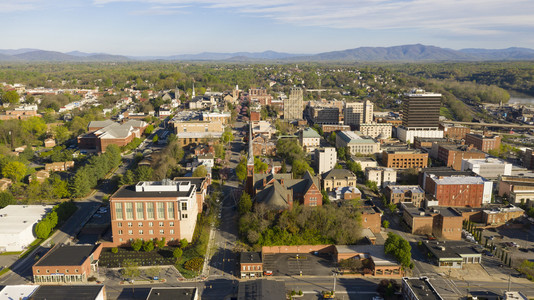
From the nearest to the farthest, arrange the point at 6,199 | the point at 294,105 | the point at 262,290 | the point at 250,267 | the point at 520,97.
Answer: the point at 262,290
the point at 250,267
the point at 6,199
the point at 294,105
the point at 520,97

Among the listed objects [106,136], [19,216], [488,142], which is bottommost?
[19,216]

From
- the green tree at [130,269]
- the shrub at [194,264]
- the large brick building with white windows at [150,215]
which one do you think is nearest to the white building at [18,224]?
the large brick building with white windows at [150,215]

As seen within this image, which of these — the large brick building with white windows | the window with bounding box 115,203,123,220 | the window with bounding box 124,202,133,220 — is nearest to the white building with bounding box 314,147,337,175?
the large brick building with white windows

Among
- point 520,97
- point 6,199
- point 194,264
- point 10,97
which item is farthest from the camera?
point 520,97

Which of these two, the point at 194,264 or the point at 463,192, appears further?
the point at 463,192

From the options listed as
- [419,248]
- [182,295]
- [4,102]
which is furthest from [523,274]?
[4,102]

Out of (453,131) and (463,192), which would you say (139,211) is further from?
(453,131)

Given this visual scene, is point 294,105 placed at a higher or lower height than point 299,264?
higher

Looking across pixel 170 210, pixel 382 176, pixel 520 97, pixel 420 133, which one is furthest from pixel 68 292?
pixel 520 97

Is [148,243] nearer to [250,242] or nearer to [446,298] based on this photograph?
[250,242]
